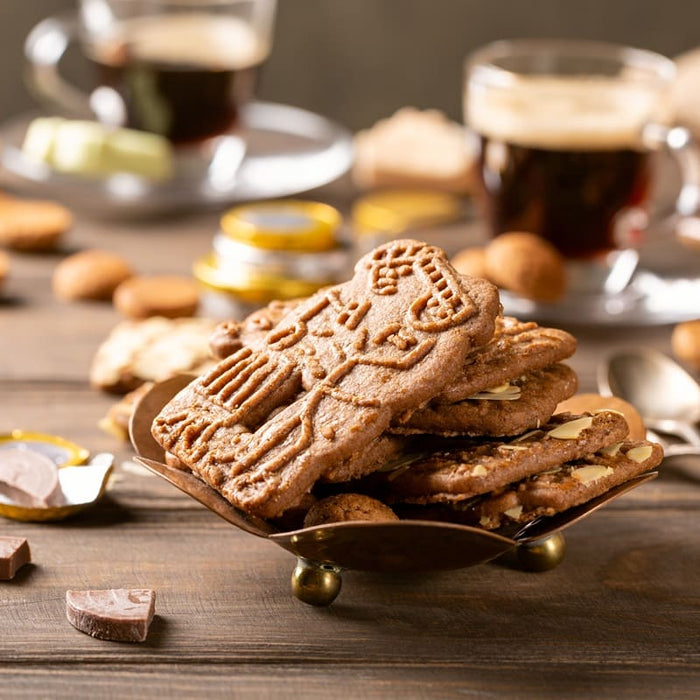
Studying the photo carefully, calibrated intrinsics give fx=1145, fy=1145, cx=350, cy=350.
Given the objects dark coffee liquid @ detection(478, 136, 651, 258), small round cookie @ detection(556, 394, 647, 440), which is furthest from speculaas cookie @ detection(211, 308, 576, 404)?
dark coffee liquid @ detection(478, 136, 651, 258)

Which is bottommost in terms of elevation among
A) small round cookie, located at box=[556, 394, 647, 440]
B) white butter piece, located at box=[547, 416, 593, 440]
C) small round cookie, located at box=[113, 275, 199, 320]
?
small round cookie, located at box=[113, 275, 199, 320]

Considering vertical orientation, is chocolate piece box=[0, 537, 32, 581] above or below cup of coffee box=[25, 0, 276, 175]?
below

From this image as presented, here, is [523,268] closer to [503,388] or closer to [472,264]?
[472,264]

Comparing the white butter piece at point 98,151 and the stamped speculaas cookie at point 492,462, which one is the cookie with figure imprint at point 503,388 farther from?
the white butter piece at point 98,151

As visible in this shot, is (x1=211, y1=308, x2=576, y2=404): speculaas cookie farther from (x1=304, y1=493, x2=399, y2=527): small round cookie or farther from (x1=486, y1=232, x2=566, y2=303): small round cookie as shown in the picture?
(x1=486, y1=232, x2=566, y2=303): small round cookie

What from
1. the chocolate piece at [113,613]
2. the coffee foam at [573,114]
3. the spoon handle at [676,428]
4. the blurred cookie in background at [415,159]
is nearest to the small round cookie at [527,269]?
the coffee foam at [573,114]
